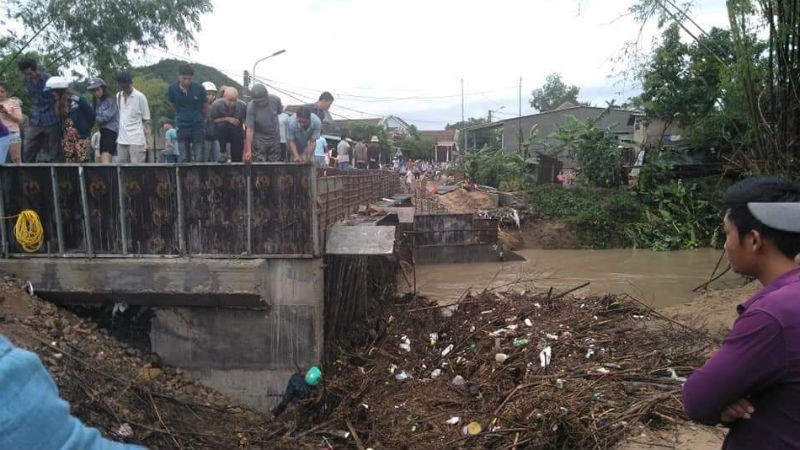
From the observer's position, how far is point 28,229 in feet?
23.8

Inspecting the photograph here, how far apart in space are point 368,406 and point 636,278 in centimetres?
1092

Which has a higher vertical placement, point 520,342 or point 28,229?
point 28,229

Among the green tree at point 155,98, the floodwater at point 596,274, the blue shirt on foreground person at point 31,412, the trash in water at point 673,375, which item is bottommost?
the floodwater at point 596,274

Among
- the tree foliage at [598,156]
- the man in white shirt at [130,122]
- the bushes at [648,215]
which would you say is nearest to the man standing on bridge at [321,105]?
the man in white shirt at [130,122]

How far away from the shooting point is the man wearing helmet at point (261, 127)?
8.57 m

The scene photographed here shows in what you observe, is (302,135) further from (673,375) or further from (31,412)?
(31,412)

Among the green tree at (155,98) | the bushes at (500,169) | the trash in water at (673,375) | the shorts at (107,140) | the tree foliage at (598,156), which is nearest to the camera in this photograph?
the trash in water at (673,375)

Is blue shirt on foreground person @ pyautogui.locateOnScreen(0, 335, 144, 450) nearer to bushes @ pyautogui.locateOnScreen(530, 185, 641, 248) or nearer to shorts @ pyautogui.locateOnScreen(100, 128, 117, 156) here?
shorts @ pyautogui.locateOnScreen(100, 128, 117, 156)

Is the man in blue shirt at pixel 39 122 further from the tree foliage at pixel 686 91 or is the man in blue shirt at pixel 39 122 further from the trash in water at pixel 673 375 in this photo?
the tree foliage at pixel 686 91

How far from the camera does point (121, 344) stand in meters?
7.23

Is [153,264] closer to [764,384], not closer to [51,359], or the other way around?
[51,359]

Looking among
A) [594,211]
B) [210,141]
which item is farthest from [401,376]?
[594,211]

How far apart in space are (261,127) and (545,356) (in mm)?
5108

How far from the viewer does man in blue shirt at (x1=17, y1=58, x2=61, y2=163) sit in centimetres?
816
